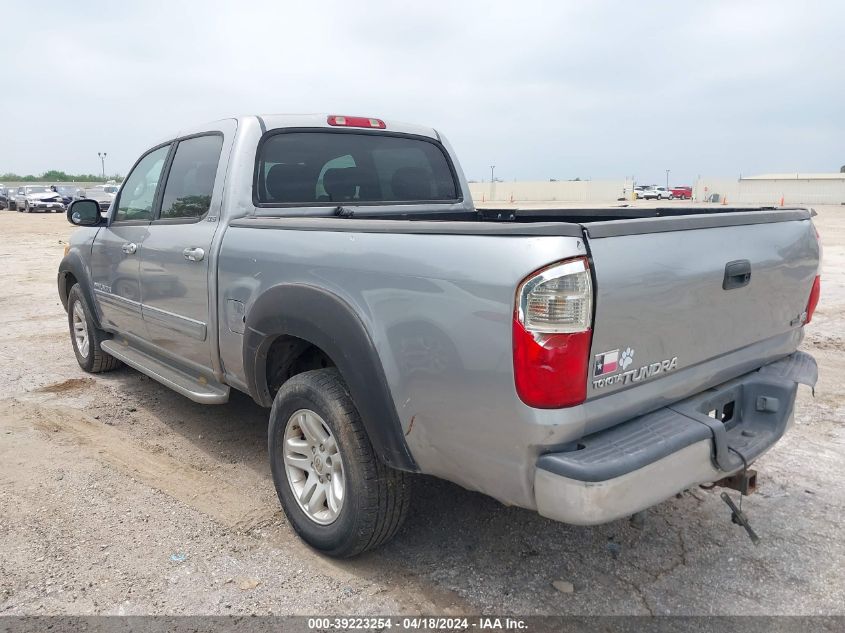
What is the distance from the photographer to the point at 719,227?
268cm

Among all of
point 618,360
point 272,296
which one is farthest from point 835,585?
point 272,296

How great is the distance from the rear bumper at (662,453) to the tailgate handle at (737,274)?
0.44 metres

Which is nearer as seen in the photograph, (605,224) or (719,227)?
(605,224)

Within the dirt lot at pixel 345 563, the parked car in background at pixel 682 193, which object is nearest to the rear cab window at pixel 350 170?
the dirt lot at pixel 345 563

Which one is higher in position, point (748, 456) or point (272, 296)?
point (272, 296)

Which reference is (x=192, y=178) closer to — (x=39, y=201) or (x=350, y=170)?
(x=350, y=170)

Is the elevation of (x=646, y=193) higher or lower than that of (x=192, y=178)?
lower

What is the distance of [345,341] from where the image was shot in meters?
2.69

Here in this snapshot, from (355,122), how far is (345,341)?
6.75ft

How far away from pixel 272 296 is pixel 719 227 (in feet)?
6.17

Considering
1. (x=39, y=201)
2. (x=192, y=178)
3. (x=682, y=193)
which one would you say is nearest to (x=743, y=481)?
(x=192, y=178)

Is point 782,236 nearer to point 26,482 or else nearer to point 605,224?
point 605,224

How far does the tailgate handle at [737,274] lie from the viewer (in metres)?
2.64

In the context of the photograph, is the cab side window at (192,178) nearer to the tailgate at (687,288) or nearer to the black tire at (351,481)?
the black tire at (351,481)
